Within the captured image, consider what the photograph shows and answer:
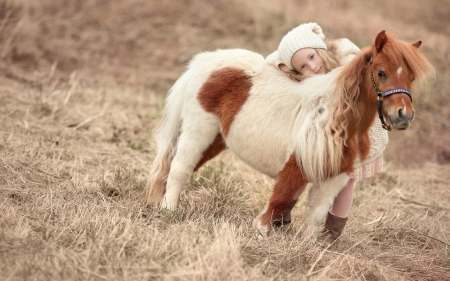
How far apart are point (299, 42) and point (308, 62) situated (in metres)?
0.15

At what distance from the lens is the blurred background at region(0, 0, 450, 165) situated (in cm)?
764

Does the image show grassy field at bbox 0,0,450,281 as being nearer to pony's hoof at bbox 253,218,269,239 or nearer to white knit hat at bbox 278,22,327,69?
pony's hoof at bbox 253,218,269,239

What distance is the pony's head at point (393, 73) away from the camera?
3064 mm

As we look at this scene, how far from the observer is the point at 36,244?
303cm

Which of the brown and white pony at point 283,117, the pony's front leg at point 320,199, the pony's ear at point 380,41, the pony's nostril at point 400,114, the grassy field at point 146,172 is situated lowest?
the grassy field at point 146,172

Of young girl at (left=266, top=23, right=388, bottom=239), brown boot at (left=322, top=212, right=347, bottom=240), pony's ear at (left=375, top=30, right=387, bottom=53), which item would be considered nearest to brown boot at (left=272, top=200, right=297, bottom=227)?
young girl at (left=266, top=23, right=388, bottom=239)

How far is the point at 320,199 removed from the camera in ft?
11.8

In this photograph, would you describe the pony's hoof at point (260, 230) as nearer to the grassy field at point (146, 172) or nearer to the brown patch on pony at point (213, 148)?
the grassy field at point (146, 172)

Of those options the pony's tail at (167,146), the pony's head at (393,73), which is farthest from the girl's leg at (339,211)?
the pony's tail at (167,146)

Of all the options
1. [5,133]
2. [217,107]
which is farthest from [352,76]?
[5,133]

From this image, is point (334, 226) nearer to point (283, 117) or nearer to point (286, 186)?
point (286, 186)

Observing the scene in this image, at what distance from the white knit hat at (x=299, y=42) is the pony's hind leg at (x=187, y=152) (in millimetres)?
707

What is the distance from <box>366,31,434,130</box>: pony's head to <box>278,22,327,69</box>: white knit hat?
49 centimetres

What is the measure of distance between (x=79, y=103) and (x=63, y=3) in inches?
176
